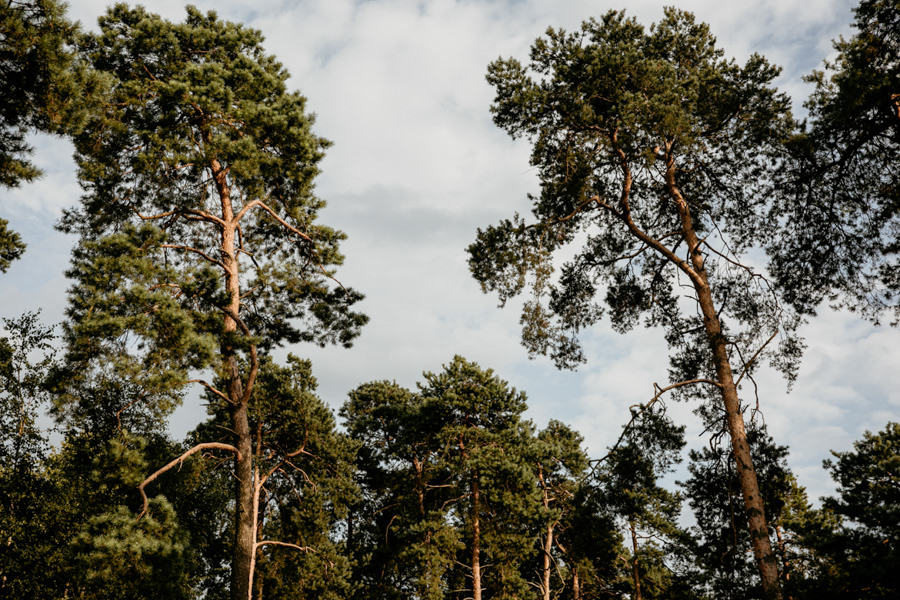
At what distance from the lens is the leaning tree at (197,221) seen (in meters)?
9.42

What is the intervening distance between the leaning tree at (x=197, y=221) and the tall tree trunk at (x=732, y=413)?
7299 millimetres

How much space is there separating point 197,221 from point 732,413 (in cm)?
1143

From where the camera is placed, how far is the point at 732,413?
9.97 meters

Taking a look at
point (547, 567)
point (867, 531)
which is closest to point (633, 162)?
point (867, 531)

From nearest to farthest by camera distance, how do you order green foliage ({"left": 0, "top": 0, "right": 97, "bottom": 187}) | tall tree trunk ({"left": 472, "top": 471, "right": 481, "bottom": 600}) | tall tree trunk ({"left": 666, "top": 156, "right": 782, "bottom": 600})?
green foliage ({"left": 0, "top": 0, "right": 97, "bottom": 187}) → tall tree trunk ({"left": 666, "top": 156, "right": 782, "bottom": 600}) → tall tree trunk ({"left": 472, "top": 471, "right": 481, "bottom": 600})

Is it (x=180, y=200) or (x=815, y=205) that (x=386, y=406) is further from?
(x=815, y=205)

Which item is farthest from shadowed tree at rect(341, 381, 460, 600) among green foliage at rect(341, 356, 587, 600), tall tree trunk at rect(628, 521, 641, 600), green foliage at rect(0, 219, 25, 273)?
green foliage at rect(0, 219, 25, 273)

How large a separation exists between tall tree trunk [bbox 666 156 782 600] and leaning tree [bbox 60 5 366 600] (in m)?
7.30

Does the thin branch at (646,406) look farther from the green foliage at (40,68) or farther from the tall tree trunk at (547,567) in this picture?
the tall tree trunk at (547,567)

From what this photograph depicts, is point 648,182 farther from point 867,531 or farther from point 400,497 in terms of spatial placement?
point 400,497

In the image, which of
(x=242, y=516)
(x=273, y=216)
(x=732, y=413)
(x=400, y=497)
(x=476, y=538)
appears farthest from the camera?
(x=400, y=497)

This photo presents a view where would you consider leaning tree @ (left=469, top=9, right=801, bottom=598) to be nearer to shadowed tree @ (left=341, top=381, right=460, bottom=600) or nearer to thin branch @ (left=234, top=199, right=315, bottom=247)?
thin branch @ (left=234, top=199, right=315, bottom=247)

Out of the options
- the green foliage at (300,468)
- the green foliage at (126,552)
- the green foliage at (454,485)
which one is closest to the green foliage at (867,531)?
the green foliage at (454,485)

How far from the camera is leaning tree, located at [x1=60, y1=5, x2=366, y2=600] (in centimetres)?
942
